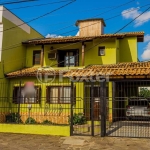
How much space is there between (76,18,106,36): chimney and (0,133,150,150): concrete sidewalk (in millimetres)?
11030

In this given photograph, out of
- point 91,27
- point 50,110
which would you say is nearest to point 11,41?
point 50,110

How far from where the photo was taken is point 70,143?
7699 millimetres

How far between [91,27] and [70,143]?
1203 centimetres

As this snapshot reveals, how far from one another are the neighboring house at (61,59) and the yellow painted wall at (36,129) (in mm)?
3701

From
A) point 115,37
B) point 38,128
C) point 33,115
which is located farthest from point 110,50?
point 38,128

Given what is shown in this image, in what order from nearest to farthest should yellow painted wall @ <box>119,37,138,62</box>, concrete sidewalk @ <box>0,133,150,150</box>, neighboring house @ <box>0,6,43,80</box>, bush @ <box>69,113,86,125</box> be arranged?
concrete sidewalk @ <box>0,133,150,150</box>
bush @ <box>69,113,86,125</box>
neighboring house @ <box>0,6,43,80</box>
yellow painted wall @ <box>119,37,138,62</box>

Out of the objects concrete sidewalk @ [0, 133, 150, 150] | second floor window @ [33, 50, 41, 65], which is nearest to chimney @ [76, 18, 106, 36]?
second floor window @ [33, 50, 41, 65]

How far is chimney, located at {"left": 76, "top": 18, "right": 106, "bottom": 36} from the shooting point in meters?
17.5

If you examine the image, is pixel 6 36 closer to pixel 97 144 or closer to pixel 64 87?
pixel 64 87

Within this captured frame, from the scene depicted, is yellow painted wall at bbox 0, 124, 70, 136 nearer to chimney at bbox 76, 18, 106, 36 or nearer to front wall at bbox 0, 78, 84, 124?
front wall at bbox 0, 78, 84, 124

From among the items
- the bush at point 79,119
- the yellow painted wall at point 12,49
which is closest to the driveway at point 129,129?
the bush at point 79,119

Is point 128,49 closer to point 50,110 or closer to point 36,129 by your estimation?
point 50,110

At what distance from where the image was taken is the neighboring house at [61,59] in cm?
1392

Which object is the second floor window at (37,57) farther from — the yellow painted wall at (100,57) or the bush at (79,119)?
the bush at (79,119)
